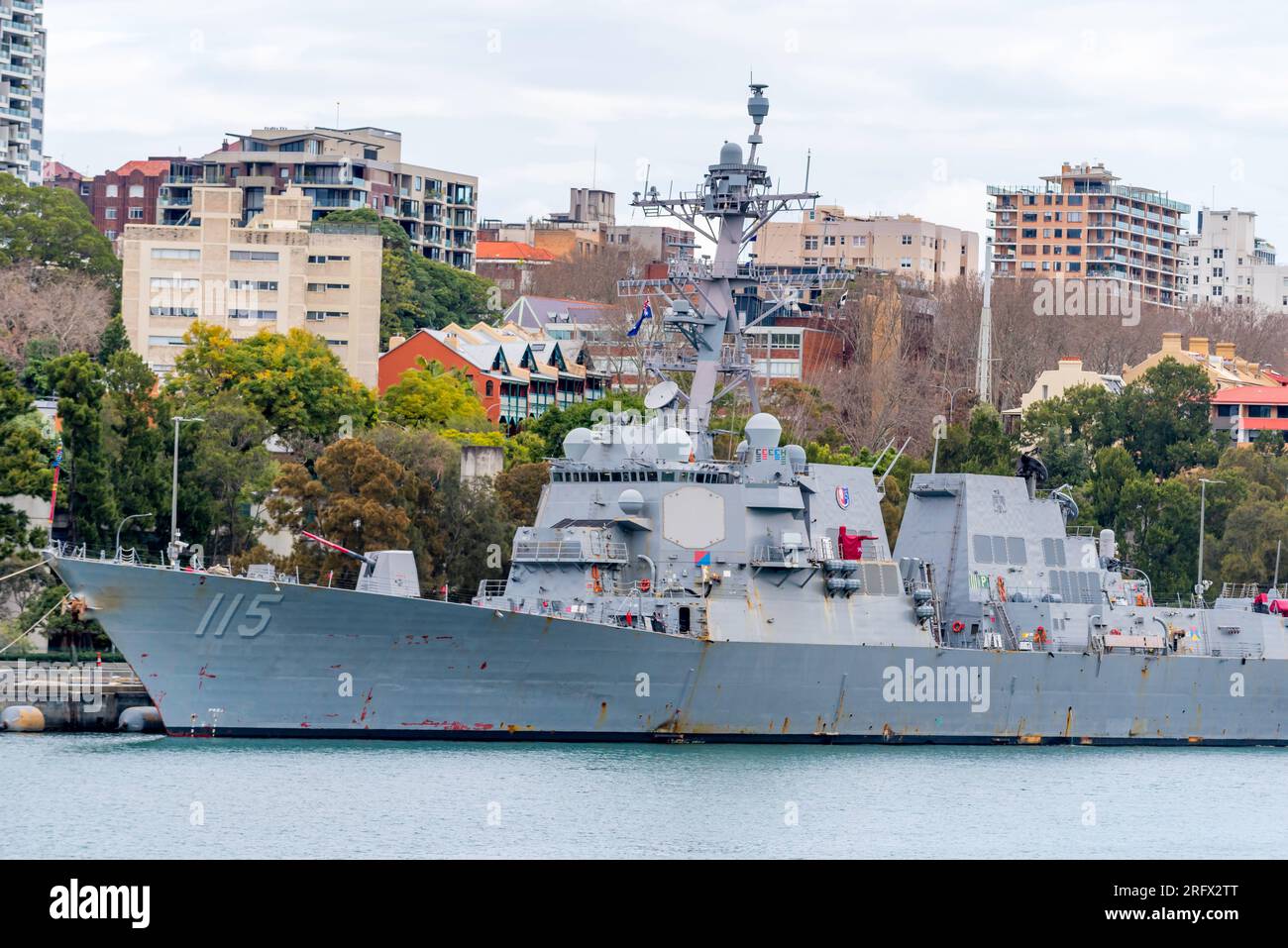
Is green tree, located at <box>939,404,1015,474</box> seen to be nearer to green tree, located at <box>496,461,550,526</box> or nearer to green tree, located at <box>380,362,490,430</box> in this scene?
green tree, located at <box>496,461,550,526</box>

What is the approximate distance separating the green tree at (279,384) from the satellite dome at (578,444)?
21.8 metres

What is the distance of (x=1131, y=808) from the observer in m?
35.5

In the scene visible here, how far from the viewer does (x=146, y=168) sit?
12812 cm

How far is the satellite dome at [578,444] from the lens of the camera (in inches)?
1602

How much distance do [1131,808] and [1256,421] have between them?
211 ft

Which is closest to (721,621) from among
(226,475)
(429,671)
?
(429,671)

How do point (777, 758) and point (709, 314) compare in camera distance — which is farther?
point (709, 314)

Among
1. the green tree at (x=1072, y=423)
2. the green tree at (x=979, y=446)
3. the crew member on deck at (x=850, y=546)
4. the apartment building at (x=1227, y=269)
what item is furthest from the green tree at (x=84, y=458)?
the apartment building at (x=1227, y=269)

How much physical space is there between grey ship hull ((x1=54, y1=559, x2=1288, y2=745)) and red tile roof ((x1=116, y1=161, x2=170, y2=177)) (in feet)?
302

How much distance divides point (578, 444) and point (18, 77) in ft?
279

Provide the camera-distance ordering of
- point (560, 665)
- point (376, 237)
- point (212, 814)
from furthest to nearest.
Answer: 1. point (376, 237)
2. point (560, 665)
3. point (212, 814)

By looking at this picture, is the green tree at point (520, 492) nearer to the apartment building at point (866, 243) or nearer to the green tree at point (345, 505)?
the green tree at point (345, 505)
